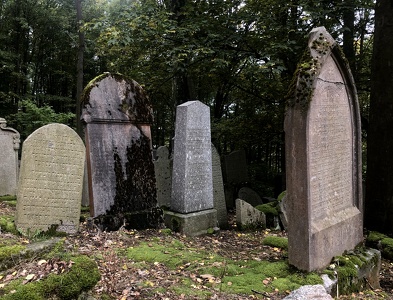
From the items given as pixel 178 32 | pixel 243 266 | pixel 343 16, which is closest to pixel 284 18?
pixel 343 16

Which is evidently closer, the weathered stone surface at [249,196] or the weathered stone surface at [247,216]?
the weathered stone surface at [247,216]

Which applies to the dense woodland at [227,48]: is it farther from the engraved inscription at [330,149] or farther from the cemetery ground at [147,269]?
the cemetery ground at [147,269]

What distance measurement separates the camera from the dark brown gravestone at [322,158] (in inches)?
146

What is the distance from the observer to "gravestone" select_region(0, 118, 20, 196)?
850 cm

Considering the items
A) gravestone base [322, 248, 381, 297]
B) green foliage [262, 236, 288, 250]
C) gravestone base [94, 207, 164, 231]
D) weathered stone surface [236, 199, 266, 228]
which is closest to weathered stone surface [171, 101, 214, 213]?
gravestone base [94, 207, 164, 231]

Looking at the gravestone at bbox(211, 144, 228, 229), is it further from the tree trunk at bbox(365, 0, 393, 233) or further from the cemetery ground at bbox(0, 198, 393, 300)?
the tree trunk at bbox(365, 0, 393, 233)

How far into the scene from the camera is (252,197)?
9.95 meters

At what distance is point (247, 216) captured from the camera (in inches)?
281

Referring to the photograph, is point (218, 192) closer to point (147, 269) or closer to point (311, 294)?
point (147, 269)

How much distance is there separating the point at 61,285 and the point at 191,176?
4081 mm

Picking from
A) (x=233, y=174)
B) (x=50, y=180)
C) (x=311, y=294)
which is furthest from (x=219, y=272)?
(x=233, y=174)

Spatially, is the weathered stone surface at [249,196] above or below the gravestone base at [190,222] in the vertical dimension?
below

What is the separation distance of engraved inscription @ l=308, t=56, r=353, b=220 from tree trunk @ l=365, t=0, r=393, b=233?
78.6 inches

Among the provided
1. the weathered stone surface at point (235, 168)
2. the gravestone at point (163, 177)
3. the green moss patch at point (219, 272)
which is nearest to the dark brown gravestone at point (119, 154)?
the green moss patch at point (219, 272)
